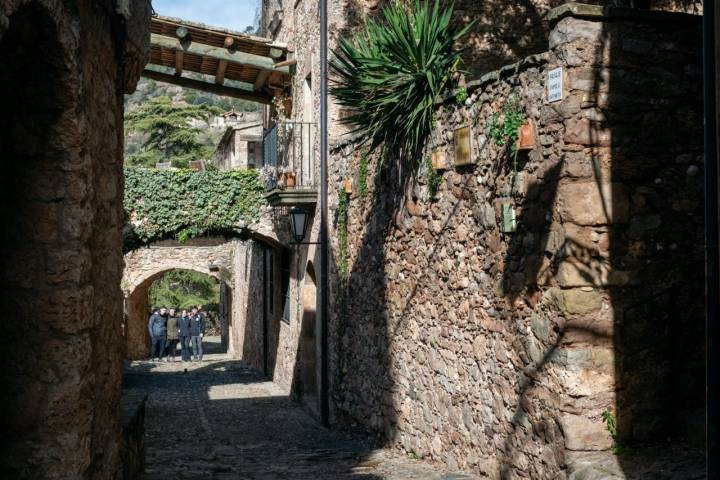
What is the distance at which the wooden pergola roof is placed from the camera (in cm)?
1358

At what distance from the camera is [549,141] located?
5.17 m

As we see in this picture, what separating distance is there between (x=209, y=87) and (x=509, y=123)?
11.4 metres

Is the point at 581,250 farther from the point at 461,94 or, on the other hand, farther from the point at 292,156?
the point at 292,156

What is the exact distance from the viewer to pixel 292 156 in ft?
45.4

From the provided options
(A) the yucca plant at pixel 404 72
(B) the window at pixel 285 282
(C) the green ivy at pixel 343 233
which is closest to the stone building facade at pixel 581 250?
(A) the yucca plant at pixel 404 72

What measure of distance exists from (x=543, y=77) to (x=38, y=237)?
3.21 m

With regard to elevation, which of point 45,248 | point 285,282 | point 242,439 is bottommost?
point 242,439

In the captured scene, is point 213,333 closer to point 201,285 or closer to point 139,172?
point 201,285

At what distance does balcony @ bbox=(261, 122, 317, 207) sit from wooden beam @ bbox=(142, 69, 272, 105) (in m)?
1.88

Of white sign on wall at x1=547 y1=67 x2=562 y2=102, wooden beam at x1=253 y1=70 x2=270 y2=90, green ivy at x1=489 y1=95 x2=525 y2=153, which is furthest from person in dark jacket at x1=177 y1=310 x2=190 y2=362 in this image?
white sign on wall at x1=547 y1=67 x2=562 y2=102

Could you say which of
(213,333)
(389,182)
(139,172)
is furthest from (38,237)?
(213,333)

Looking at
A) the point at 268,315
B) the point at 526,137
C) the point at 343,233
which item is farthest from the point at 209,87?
the point at 526,137

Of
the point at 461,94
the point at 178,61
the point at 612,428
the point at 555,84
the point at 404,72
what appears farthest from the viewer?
the point at 178,61

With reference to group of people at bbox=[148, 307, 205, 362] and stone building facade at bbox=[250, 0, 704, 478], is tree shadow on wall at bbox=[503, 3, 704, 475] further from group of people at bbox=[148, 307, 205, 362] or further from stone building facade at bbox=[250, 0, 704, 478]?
group of people at bbox=[148, 307, 205, 362]
